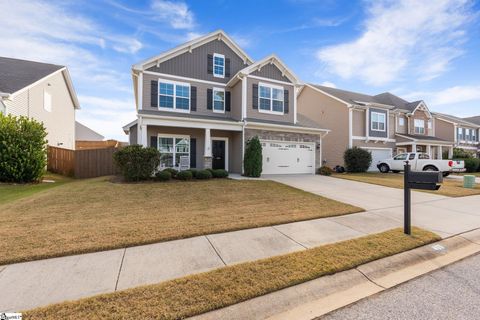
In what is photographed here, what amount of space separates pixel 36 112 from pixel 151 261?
17324 mm

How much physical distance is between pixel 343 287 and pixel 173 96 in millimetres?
13155

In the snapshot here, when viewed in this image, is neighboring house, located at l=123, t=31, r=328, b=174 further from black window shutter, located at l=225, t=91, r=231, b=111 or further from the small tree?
the small tree

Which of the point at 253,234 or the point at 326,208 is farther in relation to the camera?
the point at 326,208

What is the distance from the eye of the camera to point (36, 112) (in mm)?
14891

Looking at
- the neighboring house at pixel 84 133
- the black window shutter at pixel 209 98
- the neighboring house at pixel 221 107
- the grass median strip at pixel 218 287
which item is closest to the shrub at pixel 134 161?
the neighboring house at pixel 221 107

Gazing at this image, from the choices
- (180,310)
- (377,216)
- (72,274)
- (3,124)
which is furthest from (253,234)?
(3,124)

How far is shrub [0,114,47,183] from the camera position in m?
9.84

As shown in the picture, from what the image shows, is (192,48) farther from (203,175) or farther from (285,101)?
(203,175)

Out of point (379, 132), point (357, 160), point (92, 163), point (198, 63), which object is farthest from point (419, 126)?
point (92, 163)

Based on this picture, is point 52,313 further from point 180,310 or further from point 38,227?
point 38,227

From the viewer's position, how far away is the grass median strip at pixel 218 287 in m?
2.24

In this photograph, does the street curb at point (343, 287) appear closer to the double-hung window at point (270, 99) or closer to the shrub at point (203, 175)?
the shrub at point (203, 175)

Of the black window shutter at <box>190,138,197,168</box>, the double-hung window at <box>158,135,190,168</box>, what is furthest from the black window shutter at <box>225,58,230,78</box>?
the double-hung window at <box>158,135,190,168</box>

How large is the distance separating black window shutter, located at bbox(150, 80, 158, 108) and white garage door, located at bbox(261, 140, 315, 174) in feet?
22.3
